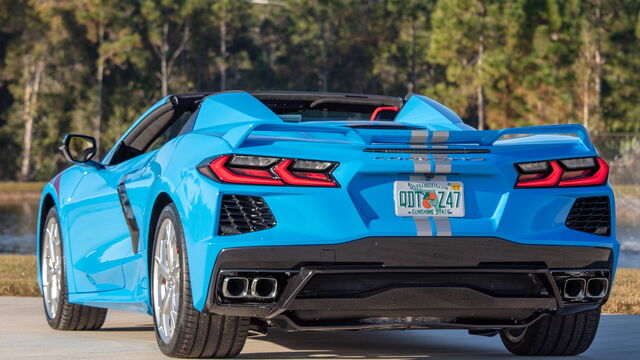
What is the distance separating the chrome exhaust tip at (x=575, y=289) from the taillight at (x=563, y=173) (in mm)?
430

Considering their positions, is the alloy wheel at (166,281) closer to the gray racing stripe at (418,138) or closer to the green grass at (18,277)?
the gray racing stripe at (418,138)

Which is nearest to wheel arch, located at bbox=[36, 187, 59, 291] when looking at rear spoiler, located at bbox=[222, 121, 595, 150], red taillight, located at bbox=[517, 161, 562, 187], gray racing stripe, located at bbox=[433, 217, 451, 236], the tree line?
rear spoiler, located at bbox=[222, 121, 595, 150]

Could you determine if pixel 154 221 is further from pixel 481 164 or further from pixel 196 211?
pixel 481 164

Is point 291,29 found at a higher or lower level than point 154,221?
lower

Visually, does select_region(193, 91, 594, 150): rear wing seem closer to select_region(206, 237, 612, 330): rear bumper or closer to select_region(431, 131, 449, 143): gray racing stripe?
select_region(431, 131, 449, 143): gray racing stripe

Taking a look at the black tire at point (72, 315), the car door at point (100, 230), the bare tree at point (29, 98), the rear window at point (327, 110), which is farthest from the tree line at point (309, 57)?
the car door at point (100, 230)

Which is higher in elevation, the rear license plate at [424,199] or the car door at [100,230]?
the rear license plate at [424,199]

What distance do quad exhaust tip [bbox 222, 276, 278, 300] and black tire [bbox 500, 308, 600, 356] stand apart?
1.70 m

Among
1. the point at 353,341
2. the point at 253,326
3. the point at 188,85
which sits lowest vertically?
the point at 188,85

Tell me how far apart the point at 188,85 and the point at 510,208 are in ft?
263

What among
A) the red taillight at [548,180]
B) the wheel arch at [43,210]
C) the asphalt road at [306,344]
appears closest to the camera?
the red taillight at [548,180]

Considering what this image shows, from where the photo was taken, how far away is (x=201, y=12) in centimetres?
8300

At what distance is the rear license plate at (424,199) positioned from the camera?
5453 mm

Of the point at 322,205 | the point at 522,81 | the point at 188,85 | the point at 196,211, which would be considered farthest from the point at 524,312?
the point at 188,85
